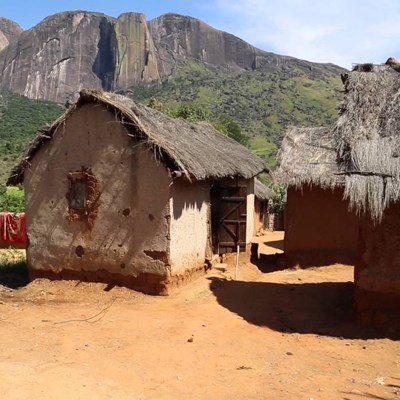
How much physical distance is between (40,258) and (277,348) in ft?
21.3

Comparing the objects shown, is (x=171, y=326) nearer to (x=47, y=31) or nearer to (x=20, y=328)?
(x=20, y=328)

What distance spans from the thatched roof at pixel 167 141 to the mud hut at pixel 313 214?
1535 millimetres

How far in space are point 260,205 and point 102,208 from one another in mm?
14783

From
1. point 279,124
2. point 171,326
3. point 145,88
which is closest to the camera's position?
point 171,326

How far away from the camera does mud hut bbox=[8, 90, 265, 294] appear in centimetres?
1024

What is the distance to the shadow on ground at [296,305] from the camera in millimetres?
8305

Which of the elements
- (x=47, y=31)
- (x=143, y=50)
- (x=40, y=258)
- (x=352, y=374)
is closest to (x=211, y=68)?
(x=143, y=50)

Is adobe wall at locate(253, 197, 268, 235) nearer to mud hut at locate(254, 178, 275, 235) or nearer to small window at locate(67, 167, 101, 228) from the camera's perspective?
mud hut at locate(254, 178, 275, 235)

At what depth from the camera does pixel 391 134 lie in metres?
8.08

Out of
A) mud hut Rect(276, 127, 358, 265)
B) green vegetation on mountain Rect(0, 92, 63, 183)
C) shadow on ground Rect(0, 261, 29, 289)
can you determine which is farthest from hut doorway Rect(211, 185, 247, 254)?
green vegetation on mountain Rect(0, 92, 63, 183)

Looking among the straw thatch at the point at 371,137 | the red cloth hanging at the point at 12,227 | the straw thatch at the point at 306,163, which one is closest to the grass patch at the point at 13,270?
the red cloth hanging at the point at 12,227

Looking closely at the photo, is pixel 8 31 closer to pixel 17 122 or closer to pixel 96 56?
pixel 96 56

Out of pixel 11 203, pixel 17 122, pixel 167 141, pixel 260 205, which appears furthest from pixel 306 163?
pixel 17 122

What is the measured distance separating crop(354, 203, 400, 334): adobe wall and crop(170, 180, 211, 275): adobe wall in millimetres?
3881
